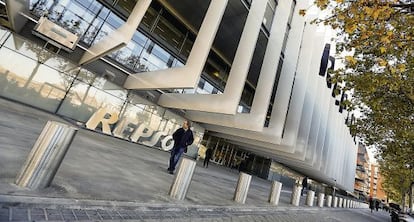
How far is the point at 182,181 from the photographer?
461 centimetres

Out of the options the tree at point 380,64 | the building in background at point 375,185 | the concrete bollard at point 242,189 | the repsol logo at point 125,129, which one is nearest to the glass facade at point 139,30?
the repsol logo at point 125,129

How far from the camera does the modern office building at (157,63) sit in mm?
11750

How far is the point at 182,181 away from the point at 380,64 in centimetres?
526

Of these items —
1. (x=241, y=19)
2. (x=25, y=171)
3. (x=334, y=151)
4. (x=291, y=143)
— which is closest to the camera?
(x=25, y=171)

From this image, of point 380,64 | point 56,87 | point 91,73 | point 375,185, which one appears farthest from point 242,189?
point 375,185

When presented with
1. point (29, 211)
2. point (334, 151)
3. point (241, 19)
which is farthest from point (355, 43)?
point (334, 151)

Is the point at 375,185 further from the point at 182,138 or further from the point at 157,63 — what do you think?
the point at 182,138

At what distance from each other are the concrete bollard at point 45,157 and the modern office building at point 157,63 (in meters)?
7.28

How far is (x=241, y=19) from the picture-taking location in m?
15.9

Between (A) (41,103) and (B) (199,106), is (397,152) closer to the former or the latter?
(B) (199,106)

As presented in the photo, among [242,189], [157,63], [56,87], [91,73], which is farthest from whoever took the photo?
[157,63]

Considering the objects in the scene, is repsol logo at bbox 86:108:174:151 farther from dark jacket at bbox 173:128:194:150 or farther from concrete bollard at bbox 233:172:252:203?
concrete bollard at bbox 233:172:252:203

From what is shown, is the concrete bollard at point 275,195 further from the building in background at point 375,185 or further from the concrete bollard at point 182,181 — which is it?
the building in background at point 375,185

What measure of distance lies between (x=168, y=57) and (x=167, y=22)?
9.99ft
